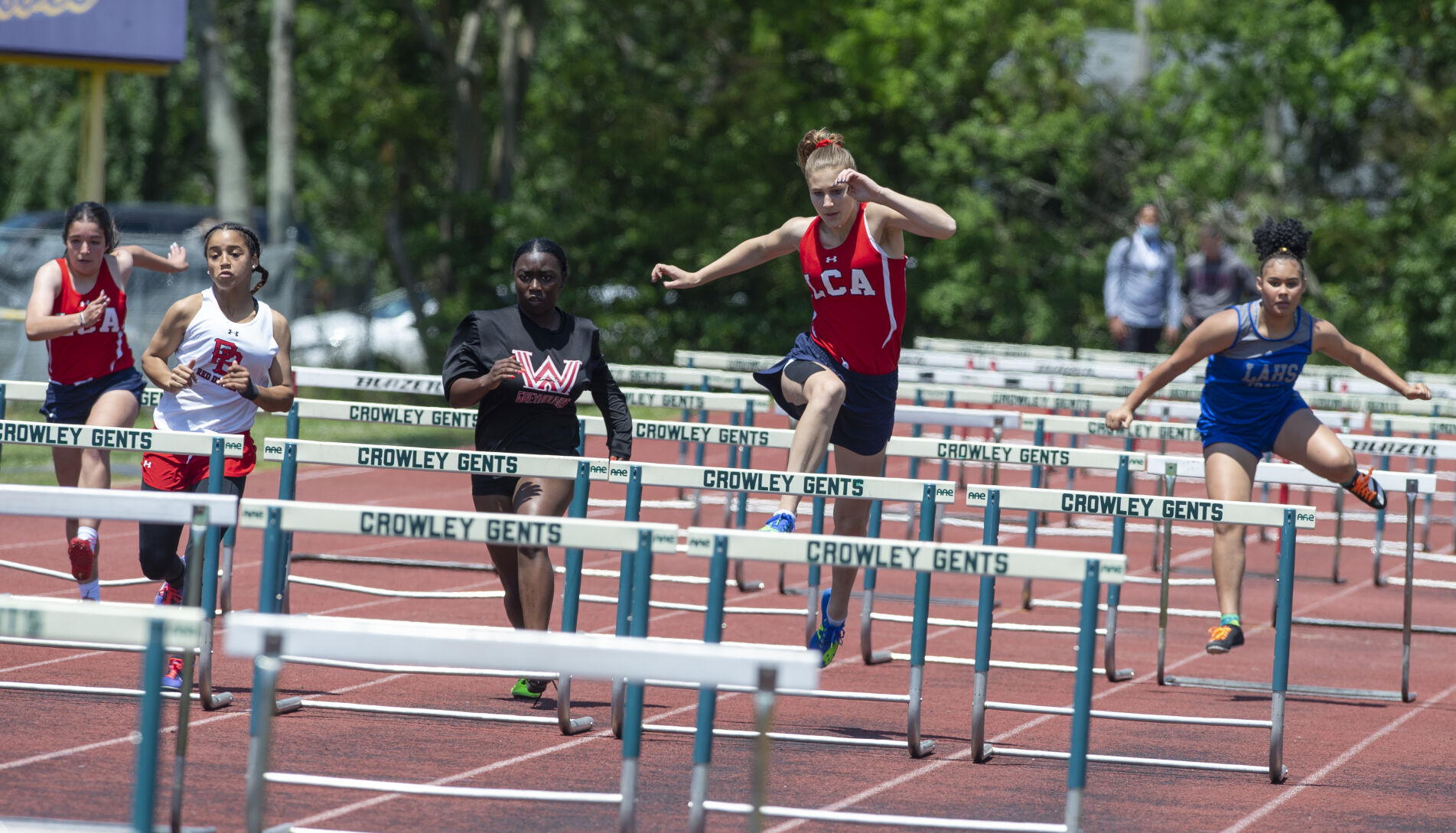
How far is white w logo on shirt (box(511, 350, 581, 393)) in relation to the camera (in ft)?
23.2

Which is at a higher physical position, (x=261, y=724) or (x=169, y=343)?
(x=169, y=343)

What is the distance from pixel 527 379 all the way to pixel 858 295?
1.42 m

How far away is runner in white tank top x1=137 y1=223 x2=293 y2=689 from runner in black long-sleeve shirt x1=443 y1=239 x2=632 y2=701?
2.59 ft

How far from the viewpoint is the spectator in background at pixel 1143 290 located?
1741 cm

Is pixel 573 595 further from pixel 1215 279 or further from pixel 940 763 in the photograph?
pixel 1215 279

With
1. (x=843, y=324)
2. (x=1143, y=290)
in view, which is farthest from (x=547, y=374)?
(x=1143, y=290)

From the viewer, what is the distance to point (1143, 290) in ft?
57.9

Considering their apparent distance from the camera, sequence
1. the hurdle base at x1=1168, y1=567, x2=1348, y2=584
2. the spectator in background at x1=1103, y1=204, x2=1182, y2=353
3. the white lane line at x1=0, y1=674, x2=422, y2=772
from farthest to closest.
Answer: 1. the spectator in background at x1=1103, y1=204, x2=1182, y2=353
2. the hurdle base at x1=1168, y1=567, x2=1348, y2=584
3. the white lane line at x1=0, y1=674, x2=422, y2=772

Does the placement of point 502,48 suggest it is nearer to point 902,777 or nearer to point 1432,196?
point 1432,196

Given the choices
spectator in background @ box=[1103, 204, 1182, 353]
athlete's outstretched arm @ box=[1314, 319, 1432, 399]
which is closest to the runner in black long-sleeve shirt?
athlete's outstretched arm @ box=[1314, 319, 1432, 399]

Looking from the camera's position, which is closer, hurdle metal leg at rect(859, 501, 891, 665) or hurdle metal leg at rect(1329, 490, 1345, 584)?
hurdle metal leg at rect(859, 501, 891, 665)

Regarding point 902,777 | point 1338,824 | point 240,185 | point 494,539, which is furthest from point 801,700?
point 240,185

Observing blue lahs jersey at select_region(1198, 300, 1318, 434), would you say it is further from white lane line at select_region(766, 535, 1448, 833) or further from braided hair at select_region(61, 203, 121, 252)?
braided hair at select_region(61, 203, 121, 252)

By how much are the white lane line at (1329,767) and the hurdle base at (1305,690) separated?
124 mm
